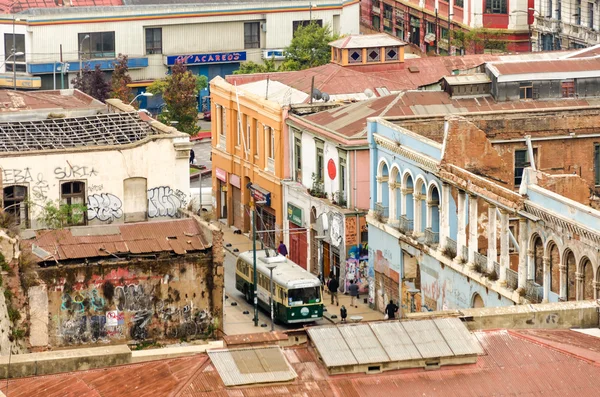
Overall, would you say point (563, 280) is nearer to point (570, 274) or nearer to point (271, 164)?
point (570, 274)

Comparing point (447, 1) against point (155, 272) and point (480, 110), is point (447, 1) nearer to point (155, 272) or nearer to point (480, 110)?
point (480, 110)

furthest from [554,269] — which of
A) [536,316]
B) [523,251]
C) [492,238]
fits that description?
[536,316]

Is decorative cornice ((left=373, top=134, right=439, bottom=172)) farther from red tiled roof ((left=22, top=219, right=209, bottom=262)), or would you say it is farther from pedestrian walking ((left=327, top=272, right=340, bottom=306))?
red tiled roof ((left=22, top=219, right=209, bottom=262))

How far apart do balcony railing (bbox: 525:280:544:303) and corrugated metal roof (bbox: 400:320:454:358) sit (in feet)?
78.3

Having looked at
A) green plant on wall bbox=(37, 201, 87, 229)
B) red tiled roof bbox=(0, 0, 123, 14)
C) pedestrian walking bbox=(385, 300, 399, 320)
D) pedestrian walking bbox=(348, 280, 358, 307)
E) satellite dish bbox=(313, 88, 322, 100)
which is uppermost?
red tiled roof bbox=(0, 0, 123, 14)

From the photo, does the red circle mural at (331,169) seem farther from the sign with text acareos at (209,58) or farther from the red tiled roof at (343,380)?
the sign with text acareos at (209,58)

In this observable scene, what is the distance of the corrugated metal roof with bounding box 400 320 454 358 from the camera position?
3700cm

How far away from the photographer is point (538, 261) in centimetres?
6241

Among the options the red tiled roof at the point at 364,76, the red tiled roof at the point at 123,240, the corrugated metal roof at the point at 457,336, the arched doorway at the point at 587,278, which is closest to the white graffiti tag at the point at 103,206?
the red tiled roof at the point at 123,240

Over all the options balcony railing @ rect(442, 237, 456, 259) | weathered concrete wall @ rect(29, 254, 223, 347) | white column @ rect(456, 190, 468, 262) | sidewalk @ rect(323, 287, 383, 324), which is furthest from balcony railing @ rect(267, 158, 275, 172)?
weathered concrete wall @ rect(29, 254, 223, 347)

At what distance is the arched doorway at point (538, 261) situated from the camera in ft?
203

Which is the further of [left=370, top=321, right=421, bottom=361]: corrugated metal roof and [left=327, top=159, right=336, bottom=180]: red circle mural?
[left=327, top=159, right=336, bottom=180]: red circle mural

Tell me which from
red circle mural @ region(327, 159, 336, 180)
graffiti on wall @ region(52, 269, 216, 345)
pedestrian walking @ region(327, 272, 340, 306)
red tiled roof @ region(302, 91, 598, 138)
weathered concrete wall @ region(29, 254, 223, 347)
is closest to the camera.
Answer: weathered concrete wall @ region(29, 254, 223, 347)

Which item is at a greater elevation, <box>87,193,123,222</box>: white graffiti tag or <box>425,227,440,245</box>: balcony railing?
<box>87,193,123,222</box>: white graffiti tag
